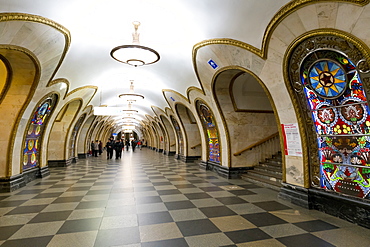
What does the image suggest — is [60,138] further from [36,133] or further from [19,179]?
[19,179]

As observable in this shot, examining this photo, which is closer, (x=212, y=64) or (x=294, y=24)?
(x=294, y=24)

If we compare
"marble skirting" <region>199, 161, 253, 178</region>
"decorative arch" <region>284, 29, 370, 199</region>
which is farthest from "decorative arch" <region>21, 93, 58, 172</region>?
"decorative arch" <region>284, 29, 370, 199</region>

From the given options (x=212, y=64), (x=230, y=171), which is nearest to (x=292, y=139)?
(x=212, y=64)

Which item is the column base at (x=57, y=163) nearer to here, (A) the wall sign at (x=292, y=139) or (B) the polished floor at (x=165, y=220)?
(B) the polished floor at (x=165, y=220)

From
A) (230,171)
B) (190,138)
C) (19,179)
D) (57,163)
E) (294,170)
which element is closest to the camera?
(294,170)

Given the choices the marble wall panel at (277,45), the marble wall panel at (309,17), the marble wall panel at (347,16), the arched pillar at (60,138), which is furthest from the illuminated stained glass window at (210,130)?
the arched pillar at (60,138)

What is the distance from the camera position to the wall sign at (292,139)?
14.5 feet

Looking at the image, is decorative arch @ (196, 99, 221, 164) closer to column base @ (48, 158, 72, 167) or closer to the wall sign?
the wall sign

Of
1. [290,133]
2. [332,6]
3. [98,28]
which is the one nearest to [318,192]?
[290,133]

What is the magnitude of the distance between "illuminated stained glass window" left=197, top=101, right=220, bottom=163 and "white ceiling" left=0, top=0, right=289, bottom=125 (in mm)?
1640

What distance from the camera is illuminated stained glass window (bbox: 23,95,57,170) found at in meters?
6.90

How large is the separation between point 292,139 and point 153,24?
12.5ft

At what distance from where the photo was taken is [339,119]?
362cm

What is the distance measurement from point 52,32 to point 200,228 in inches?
174
